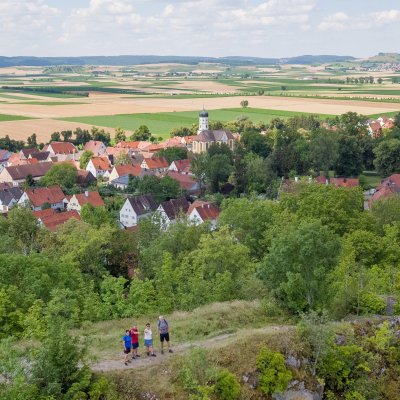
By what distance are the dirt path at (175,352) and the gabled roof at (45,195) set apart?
5760cm

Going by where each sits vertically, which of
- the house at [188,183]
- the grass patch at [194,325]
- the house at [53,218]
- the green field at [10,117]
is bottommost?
the house at [188,183]

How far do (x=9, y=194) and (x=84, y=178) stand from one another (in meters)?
14.5

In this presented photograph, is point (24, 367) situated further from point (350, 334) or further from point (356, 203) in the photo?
point (356, 203)

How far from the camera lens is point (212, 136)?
113m

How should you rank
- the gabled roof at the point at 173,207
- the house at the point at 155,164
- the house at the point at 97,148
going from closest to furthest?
the gabled roof at the point at 173,207, the house at the point at 155,164, the house at the point at 97,148

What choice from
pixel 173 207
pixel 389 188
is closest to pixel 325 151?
pixel 389 188

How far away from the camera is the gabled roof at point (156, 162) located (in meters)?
98.5

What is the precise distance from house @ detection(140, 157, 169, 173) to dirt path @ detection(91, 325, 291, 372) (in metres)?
77.7

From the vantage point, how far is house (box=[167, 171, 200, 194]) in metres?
84.5

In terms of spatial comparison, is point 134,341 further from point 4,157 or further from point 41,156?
point 4,157

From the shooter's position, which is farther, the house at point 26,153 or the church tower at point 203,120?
the church tower at point 203,120

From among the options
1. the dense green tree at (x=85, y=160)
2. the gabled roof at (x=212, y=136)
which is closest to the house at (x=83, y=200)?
the dense green tree at (x=85, y=160)

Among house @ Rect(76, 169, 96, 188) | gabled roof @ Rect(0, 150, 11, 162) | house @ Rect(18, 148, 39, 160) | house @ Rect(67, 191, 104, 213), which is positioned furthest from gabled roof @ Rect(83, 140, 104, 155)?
house @ Rect(67, 191, 104, 213)

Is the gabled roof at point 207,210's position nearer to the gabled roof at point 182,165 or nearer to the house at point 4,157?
the gabled roof at point 182,165
